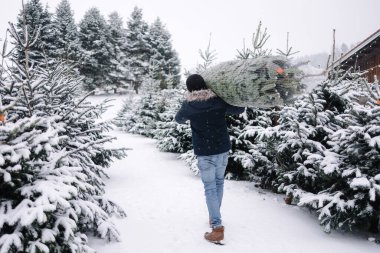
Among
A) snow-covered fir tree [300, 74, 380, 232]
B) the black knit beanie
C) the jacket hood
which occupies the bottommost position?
snow-covered fir tree [300, 74, 380, 232]

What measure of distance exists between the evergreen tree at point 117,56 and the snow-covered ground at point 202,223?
3495 centimetres

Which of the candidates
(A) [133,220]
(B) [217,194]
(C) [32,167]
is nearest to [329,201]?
(B) [217,194]

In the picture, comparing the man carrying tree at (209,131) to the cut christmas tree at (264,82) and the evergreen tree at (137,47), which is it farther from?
the evergreen tree at (137,47)

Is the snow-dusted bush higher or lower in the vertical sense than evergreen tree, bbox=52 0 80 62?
lower

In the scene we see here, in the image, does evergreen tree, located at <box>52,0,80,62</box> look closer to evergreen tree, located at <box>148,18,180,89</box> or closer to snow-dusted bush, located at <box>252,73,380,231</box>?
evergreen tree, located at <box>148,18,180,89</box>

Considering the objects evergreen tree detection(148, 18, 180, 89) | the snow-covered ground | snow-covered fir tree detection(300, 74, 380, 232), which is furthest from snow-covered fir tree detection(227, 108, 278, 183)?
evergreen tree detection(148, 18, 180, 89)

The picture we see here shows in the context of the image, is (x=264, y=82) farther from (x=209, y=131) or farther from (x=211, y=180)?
(x=211, y=180)

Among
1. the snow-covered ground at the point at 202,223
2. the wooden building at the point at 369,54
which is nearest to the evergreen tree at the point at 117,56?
the wooden building at the point at 369,54

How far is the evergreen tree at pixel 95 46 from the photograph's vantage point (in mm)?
38438

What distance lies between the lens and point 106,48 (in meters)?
39.0

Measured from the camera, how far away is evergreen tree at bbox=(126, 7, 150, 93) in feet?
141

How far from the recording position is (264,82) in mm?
3488

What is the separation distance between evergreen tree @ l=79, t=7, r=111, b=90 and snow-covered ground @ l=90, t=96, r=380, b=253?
111 feet

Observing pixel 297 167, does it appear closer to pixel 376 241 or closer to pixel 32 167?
pixel 376 241
